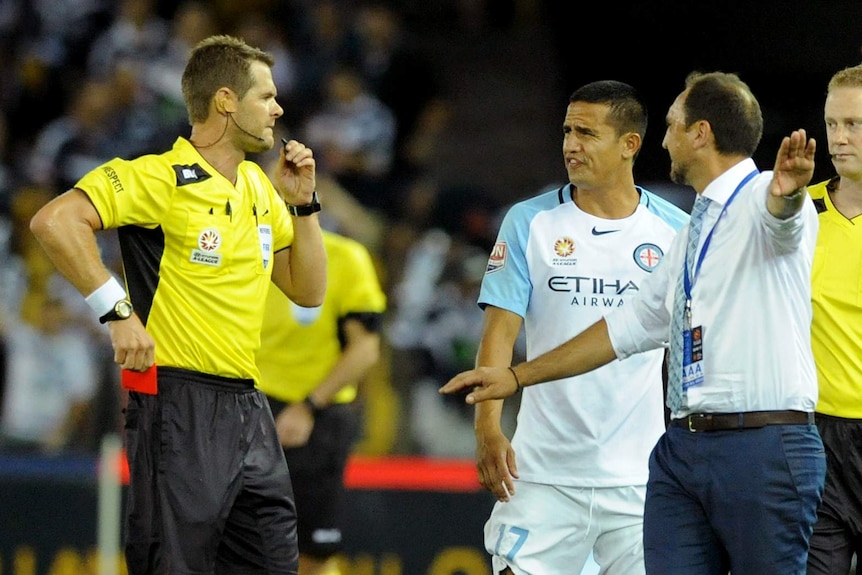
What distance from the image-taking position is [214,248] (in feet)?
18.7

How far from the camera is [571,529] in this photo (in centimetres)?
596

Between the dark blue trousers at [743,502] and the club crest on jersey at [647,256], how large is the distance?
3.92 ft

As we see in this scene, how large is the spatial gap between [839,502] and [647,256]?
1225 millimetres

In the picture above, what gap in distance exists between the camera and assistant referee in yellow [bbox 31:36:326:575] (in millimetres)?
5473

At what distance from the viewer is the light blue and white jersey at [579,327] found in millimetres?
6035

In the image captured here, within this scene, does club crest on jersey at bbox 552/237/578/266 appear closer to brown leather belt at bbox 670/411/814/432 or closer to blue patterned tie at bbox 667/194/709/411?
blue patterned tie at bbox 667/194/709/411

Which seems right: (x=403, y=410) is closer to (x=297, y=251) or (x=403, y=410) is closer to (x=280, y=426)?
(x=280, y=426)

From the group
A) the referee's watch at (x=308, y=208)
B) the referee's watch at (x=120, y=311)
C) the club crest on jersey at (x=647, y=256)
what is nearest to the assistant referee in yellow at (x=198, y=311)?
the referee's watch at (x=120, y=311)

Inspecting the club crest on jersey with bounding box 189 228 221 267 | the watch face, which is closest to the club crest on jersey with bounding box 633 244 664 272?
the club crest on jersey with bounding box 189 228 221 267

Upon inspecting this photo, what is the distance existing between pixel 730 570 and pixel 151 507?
82.6 inches

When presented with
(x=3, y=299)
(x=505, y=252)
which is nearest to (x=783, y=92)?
(x=3, y=299)

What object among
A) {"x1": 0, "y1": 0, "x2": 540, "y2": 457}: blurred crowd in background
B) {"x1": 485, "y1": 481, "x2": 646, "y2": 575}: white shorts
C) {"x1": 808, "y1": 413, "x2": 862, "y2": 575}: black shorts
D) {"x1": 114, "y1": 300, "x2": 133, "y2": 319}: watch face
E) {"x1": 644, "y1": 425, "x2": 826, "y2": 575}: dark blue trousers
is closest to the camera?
{"x1": 644, "y1": 425, "x2": 826, "y2": 575}: dark blue trousers

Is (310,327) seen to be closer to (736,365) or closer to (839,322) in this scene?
(839,322)

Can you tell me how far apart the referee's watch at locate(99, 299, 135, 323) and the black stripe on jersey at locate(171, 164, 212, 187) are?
21.1 inches
